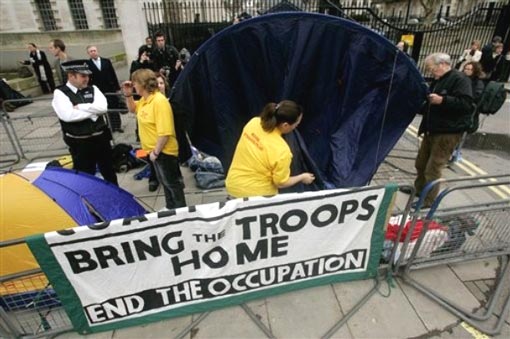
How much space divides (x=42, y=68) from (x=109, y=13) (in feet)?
59.0

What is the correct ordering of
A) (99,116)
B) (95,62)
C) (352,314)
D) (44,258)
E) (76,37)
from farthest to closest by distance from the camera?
(76,37), (95,62), (99,116), (352,314), (44,258)

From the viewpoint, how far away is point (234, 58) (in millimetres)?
3201

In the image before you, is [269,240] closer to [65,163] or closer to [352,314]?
[352,314]

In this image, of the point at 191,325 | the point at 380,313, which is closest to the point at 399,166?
the point at 380,313

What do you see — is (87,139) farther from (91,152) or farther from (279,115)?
(279,115)

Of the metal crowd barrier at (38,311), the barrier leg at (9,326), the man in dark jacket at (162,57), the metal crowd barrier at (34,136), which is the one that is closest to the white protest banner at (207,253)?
the metal crowd barrier at (38,311)

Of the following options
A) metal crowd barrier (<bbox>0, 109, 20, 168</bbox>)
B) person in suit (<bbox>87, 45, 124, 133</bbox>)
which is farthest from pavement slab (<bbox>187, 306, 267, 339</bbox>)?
metal crowd barrier (<bbox>0, 109, 20, 168</bbox>)

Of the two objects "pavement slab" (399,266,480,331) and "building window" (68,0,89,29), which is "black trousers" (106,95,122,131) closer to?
"pavement slab" (399,266,480,331)

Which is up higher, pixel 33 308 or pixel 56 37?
pixel 56 37

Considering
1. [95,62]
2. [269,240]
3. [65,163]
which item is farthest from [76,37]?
[269,240]

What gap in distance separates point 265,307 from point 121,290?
1361 millimetres

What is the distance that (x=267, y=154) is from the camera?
8.57 feet

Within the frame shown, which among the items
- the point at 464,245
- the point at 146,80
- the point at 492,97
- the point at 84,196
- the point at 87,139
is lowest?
the point at 464,245

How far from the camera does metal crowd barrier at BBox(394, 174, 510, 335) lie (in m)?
2.85
